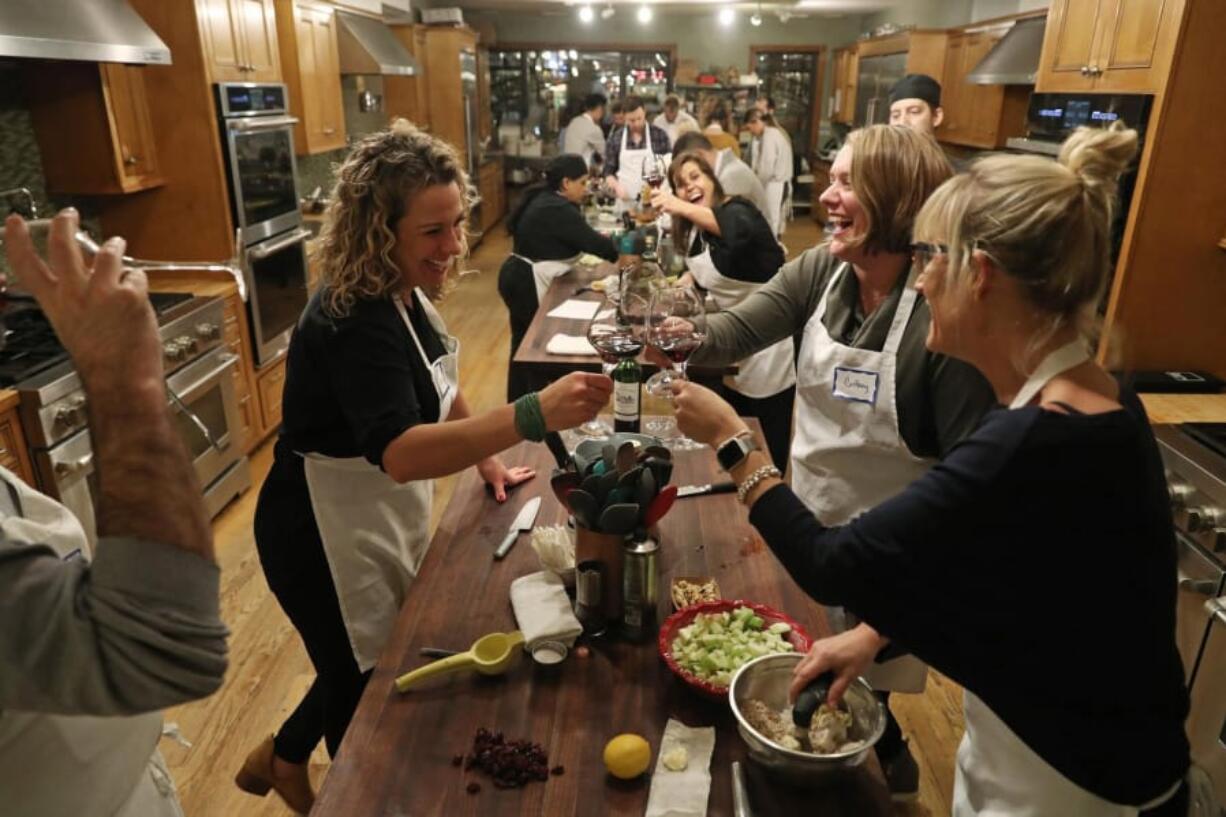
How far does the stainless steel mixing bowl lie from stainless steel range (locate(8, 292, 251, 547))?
1.26 meters

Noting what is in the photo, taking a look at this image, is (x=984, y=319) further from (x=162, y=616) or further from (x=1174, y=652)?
(x=162, y=616)

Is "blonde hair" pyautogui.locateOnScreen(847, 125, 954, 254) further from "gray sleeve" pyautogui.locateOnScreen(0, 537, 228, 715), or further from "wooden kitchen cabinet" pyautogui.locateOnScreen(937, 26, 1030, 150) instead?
"wooden kitchen cabinet" pyautogui.locateOnScreen(937, 26, 1030, 150)

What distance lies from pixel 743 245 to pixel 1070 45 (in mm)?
1571

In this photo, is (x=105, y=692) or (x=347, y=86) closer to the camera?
(x=105, y=692)

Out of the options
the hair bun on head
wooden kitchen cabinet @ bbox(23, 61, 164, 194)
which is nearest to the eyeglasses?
the hair bun on head


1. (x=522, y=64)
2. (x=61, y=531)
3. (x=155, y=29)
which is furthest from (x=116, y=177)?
(x=522, y=64)

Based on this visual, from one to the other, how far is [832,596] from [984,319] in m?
0.42

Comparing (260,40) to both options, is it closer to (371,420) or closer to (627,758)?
(371,420)

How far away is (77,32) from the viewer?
2.72 m

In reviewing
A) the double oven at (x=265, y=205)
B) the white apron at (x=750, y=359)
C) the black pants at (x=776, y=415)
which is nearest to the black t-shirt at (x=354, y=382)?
the white apron at (x=750, y=359)

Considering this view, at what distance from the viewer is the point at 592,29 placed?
38.1 feet

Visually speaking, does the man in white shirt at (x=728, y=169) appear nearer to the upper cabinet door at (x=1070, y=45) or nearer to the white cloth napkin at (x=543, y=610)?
the upper cabinet door at (x=1070, y=45)

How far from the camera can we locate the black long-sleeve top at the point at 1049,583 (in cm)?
94

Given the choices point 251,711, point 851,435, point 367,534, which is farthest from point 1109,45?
point 251,711
